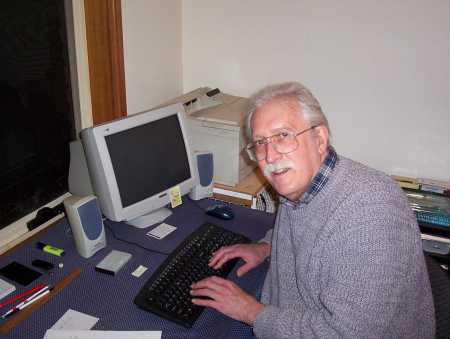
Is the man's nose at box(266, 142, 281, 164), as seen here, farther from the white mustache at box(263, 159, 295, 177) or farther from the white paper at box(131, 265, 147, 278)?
the white paper at box(131, 265, 147, 278)

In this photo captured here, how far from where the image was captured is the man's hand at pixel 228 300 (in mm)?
1151

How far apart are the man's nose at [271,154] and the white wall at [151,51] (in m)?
0.99

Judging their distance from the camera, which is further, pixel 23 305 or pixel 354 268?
pixel 23 305

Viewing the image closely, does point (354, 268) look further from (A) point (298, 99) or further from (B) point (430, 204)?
(B) point (430, 204)

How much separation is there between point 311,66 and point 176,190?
112 centimetres

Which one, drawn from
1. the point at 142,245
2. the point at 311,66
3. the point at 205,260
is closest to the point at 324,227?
the point at 205,260

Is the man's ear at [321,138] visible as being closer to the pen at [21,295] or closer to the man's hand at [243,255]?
the man's hand at [243,255]

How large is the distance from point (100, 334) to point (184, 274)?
307 millimetres

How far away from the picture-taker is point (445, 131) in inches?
84.1

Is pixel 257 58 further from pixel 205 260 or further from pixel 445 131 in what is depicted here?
pixel 205 260

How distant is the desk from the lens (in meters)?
1.10

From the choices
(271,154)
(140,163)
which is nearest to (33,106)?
(140,163)

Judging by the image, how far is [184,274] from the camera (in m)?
1.27

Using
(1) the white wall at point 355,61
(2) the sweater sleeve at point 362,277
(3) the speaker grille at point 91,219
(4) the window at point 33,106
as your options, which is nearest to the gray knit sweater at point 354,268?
(2) the sweater sleeve at point 362,277
